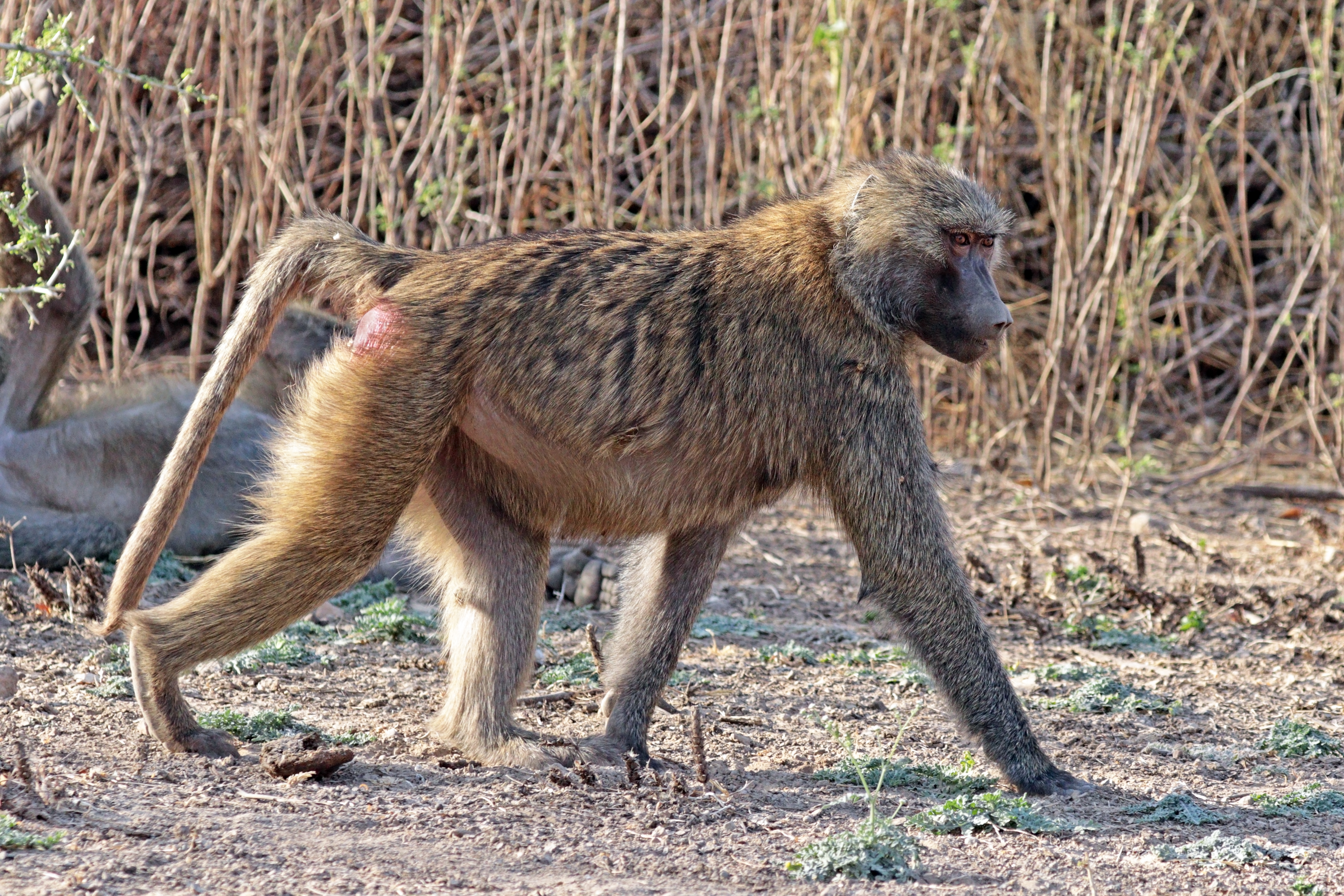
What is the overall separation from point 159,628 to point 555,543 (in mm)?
2367

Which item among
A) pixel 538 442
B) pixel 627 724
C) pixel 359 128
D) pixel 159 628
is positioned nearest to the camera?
pixel 159 628

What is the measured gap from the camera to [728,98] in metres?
6.74

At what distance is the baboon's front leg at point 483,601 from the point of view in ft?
10.8

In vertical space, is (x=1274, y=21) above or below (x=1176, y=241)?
above

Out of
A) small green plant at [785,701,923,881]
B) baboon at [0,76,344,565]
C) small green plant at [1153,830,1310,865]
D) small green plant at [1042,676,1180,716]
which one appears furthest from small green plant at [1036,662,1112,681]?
baboon at [0,76,344,565]

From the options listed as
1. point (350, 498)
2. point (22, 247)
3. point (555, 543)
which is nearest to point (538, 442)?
point (350, 498)

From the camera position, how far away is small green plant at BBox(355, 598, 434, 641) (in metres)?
4.34

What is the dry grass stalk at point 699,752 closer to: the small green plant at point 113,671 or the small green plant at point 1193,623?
the small green plant at point 113,671

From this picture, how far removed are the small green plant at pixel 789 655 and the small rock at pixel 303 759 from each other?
1564mm

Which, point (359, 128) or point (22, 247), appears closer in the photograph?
point (22, 247)

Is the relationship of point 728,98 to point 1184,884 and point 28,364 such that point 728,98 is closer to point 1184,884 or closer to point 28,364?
point 28,364

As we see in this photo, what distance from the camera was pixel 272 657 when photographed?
3996mm

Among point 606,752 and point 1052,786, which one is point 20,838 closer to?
point 606,752

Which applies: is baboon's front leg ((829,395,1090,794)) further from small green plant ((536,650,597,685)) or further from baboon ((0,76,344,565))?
baboon ((0,76,344,565))
